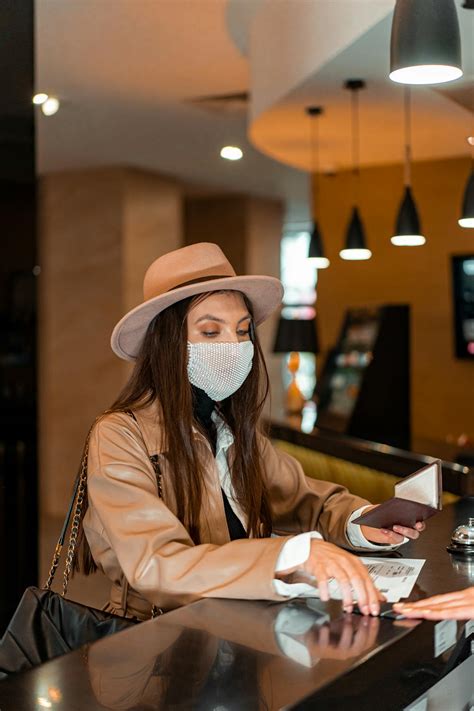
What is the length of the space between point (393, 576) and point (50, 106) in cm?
539

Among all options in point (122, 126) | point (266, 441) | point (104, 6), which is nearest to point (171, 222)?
point (122, 126)

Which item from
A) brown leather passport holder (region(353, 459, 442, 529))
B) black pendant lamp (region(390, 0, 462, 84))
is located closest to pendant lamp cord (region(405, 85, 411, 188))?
black pendant lamp (region(390, 0, 462, 84))

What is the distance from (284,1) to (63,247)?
16.7 ft

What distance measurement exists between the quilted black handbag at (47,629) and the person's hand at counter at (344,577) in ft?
1.21

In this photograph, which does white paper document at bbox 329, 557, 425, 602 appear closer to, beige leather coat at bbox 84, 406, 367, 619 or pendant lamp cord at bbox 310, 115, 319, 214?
beige leather coat at bbox 84, 406, 367, 619

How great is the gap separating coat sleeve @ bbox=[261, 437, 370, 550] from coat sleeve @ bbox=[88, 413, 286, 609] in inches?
20.6

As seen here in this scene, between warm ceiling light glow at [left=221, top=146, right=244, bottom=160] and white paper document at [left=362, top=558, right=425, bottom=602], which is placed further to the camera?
warm ceiling light glow at [left=221, top=146, right=244, bottom=160]

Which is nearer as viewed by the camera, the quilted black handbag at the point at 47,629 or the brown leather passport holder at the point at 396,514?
the quilted black handbag at the point at 47,629

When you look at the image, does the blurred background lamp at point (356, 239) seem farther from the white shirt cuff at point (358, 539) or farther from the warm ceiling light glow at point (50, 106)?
the white shirt cuff at point (358, 539)

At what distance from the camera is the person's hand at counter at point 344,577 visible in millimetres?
1702

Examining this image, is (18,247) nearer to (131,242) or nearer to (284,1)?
(284,1)

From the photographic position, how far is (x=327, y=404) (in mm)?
7227

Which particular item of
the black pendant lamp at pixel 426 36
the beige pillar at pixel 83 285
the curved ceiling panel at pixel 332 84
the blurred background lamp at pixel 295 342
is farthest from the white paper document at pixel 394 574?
the beige pillar at pixel 83 285

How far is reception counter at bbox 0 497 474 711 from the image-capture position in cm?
140
